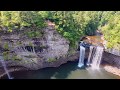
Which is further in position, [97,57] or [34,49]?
[97,57]

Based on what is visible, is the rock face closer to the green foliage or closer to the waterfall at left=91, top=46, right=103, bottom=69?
the waterfall at left=91, top=46, right=103, bottom=69

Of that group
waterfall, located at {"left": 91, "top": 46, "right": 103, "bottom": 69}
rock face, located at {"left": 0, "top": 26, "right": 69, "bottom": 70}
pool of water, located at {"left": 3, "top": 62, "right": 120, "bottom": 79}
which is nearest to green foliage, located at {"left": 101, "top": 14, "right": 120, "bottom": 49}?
waterfall, located at {"left": 91, "top": 46, "right": 103, "bottom": 69}

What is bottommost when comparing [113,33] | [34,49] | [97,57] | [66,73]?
[66,73]

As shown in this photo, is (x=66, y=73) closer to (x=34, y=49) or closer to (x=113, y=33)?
(x=34, y=49)

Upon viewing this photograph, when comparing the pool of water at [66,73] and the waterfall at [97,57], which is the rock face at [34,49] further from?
the waterfall at [97,57]

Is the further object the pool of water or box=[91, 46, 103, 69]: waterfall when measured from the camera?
box=[91, 46, 103, 69]: waterfall

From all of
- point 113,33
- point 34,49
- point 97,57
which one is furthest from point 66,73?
point 113,33
